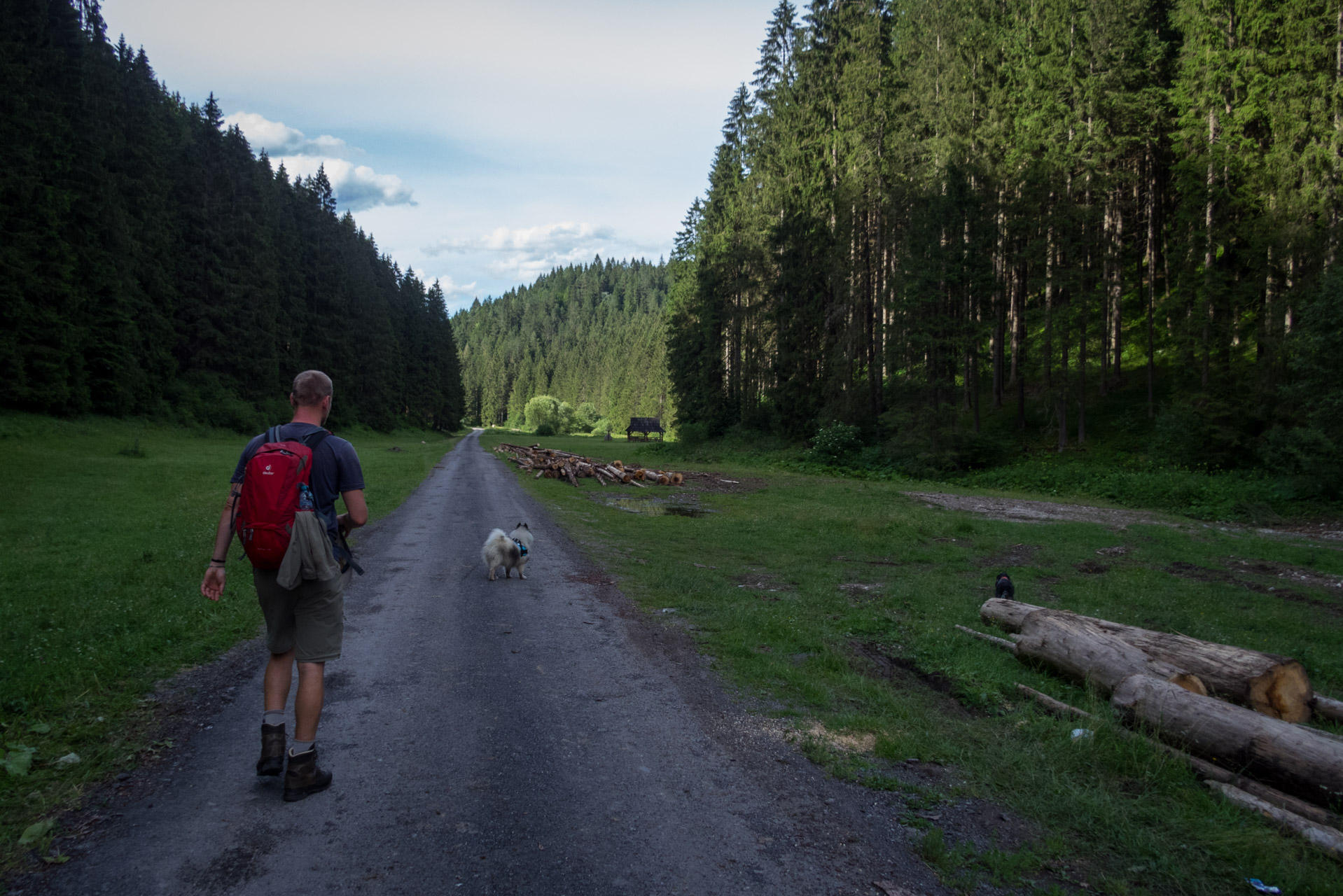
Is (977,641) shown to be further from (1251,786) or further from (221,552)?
(221,552)

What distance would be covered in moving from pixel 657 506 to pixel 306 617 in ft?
55.9

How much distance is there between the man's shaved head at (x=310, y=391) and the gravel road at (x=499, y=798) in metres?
2.34

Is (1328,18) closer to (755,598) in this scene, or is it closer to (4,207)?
(755,598)

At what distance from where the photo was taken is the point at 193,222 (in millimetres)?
41406

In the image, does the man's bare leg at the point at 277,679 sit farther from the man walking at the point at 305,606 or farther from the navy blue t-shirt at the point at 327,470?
the navy blue t-shirt at the point at 327,470

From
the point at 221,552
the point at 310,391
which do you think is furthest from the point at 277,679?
the point at 310,391

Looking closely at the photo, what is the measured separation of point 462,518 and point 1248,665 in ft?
49.7

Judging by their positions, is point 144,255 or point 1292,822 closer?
point 1292,822

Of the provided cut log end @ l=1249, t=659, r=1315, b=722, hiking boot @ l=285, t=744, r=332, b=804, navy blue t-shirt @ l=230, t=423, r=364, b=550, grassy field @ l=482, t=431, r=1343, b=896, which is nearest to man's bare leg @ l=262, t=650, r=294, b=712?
hiking boot @ l=285, t=744, r=332, b=804

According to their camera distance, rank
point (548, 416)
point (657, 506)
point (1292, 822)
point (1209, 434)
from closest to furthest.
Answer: point (1292, 822), point (657, 506), point (1209, 434), point (548, 416)

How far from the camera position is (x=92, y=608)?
7.73 meters

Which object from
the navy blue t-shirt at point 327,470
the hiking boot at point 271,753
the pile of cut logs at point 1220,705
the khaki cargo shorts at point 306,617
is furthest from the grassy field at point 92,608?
the pile of cut logs at point 1220,705

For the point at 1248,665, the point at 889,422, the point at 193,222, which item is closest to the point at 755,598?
the point at 1248,665

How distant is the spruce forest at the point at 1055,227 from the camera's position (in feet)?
74.9
